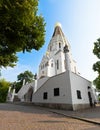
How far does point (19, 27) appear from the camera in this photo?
7199 mm

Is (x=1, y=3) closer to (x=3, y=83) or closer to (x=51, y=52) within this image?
(x=51, y=52)

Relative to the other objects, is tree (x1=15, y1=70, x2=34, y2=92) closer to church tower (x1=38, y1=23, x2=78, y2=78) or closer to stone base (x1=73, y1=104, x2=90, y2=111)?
church tower (x1=38, y1=23, x2=78, y2=78)

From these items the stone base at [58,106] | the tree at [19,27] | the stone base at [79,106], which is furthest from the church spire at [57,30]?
the tree at [19,27]

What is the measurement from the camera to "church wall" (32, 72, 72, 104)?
14.8m

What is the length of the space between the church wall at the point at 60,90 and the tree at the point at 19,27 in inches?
316

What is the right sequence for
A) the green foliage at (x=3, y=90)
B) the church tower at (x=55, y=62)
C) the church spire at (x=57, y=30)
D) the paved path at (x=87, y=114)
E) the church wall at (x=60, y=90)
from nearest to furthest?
the paved path at (x=87, y=114) < the church wall at (x=60, y=90) < the church tower at (x=55, y=62) < the green foliage at (x=3, y=90) < the church spire at (x=57, y=30)

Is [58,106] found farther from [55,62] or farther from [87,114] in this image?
[55,62]

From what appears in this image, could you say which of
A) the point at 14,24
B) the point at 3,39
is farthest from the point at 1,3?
the point at 3,39

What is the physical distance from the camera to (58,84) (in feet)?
53.6

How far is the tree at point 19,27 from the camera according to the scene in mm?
6179

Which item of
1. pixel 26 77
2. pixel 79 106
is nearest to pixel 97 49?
pixel 79 106

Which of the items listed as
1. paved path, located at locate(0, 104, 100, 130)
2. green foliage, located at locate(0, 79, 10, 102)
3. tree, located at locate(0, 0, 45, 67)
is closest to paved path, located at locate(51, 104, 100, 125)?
paved path, located at locate(0, 104, 100, 130)

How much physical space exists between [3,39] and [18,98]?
92.4 feet

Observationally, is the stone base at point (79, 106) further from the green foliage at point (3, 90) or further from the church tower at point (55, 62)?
the green foliage at point (3, 90)
